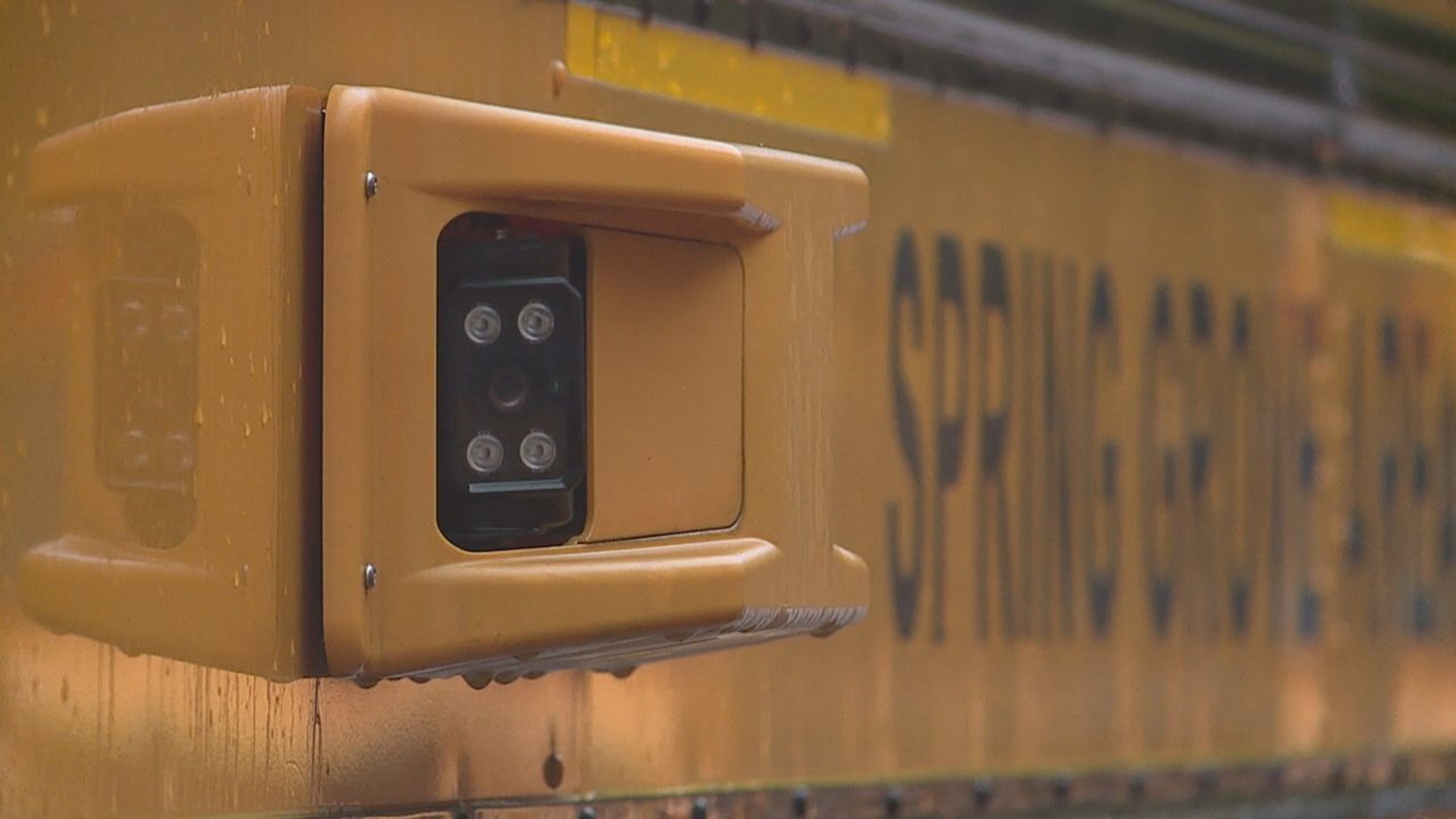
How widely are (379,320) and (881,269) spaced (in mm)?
832

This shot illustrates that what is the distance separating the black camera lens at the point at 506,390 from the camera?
63.8 inches

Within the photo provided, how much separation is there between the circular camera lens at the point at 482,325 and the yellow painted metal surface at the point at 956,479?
14 centimetres

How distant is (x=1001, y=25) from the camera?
2.40 metres

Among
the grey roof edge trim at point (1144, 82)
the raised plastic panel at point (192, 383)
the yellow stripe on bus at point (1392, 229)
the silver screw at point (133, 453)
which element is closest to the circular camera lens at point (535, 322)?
the raised plastic panel at point (192, 383)

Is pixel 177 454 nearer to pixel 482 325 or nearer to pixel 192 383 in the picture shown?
pixel 192 383

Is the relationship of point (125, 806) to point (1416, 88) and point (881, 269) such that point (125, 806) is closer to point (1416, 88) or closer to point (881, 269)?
point (881, 269)

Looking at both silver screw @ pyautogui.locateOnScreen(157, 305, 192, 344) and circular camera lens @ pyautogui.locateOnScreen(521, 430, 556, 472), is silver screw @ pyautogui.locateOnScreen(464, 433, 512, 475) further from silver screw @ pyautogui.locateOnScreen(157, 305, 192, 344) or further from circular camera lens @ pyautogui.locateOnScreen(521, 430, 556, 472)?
silver screw @ pyautogui.locateOnScreen(157, 305, 192, 344)

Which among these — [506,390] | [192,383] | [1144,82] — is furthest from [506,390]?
[1144,82]

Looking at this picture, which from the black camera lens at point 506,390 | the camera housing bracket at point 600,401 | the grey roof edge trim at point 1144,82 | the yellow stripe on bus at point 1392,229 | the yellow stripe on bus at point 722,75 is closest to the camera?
the camera housing bracket at point 600,401

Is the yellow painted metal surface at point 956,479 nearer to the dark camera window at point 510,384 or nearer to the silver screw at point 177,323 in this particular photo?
the silver screw at point 177,323

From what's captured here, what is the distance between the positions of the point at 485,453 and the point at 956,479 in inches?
33.4

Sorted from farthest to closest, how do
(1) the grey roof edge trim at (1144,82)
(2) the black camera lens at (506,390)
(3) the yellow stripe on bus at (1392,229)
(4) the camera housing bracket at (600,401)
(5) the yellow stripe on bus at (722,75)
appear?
(3) the yellow stripe on bus at (1392,229) → (1) the grey roof edge trim at (1144,82) → (5) the yellow stripe on bus at (722,75) → (2) the black camera lens at (506,390) → (4) the camera housing bracket at (600,401)

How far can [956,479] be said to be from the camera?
91.7 inches

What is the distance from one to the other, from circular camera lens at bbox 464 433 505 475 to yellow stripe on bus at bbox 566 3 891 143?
1.32 ft
